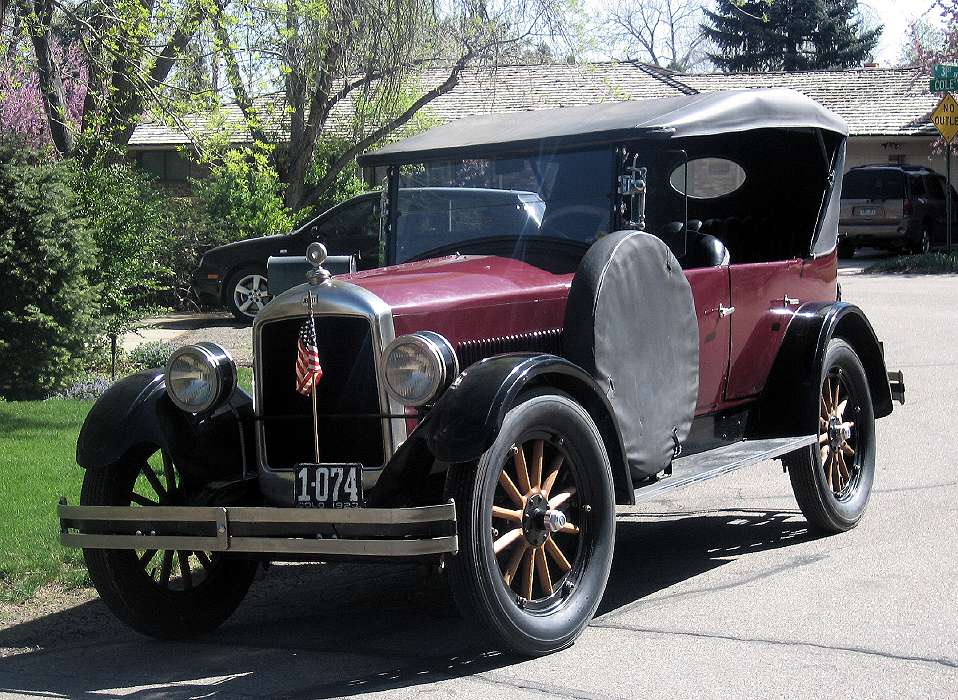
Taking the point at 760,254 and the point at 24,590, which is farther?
the point at 760,254

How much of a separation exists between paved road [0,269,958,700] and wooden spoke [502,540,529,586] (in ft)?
1.02

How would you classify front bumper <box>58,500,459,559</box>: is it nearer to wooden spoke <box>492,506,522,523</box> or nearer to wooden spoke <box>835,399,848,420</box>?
wooden spoke <box>492,506,522,523</box>

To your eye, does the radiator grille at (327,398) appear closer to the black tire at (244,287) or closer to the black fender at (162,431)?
the black fender at (162,431)

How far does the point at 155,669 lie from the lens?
5184mm

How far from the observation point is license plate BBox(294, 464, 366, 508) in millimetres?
5012

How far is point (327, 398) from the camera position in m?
5.41

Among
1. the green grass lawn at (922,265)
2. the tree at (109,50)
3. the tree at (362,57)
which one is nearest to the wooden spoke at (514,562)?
the tree at (109,50)

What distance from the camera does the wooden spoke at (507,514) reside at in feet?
16.5

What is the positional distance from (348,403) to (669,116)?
2.14m

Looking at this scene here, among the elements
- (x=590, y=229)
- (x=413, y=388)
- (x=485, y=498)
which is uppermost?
(x=590, y=229)

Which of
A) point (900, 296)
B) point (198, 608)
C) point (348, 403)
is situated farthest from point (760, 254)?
point (900, 296)

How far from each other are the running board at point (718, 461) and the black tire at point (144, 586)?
1815 mm

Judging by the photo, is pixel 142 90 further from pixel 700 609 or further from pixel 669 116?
pixel 700 609

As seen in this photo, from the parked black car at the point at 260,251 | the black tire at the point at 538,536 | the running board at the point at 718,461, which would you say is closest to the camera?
the black tire at the point at 538,536
